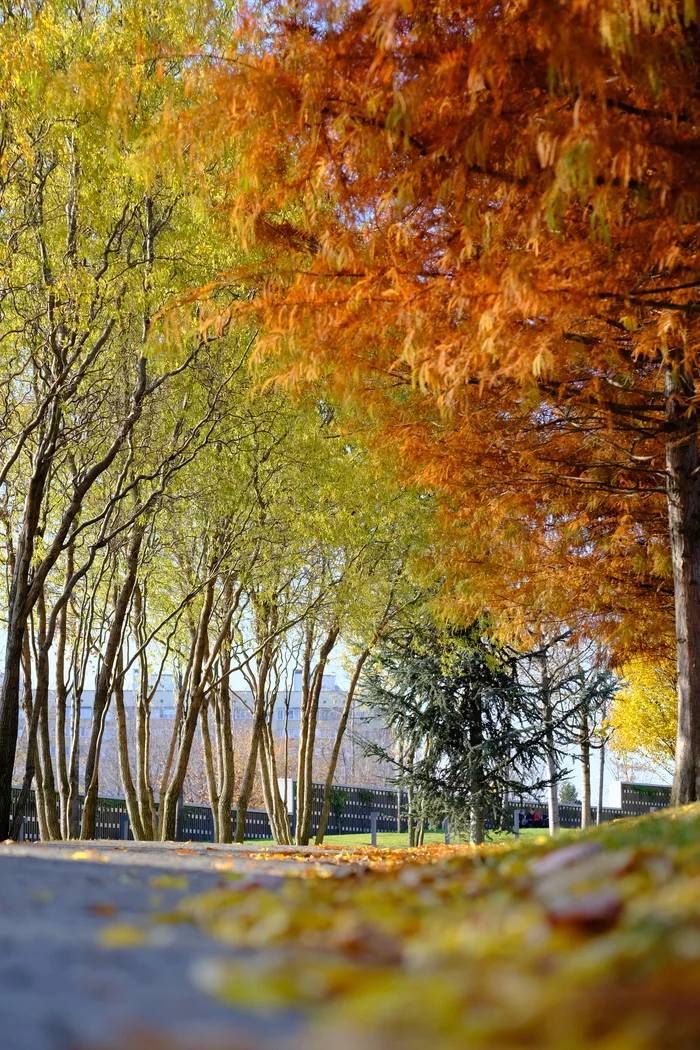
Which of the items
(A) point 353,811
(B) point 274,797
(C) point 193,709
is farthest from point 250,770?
(A) point 353,811

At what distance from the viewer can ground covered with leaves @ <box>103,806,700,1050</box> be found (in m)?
1.32

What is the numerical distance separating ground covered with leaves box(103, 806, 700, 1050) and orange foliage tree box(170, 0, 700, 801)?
3698mm

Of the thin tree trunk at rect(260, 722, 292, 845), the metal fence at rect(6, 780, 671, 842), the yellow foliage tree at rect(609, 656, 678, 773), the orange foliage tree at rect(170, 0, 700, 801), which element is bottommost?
the metal fence at rect(6, 780, 671, 842)

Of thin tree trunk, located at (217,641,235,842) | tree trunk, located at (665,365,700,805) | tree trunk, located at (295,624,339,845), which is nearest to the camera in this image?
tree trunk, located at (665,365,700,805)

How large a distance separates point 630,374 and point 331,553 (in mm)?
7769

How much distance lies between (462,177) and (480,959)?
204 inches

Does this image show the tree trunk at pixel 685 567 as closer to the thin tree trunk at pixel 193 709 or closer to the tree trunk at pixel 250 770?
the thin tree trunk at pixel 193 709

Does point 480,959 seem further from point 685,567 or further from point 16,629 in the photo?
point 16,629

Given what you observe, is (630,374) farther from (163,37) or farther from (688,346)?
(163,37)

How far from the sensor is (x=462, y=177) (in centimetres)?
601

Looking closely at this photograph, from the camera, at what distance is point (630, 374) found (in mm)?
9508

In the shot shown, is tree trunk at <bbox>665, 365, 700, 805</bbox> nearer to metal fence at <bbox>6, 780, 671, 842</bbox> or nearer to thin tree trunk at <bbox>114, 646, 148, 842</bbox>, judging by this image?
thin tree trunk at <bbox>114, 646, 148, 842</bbox>

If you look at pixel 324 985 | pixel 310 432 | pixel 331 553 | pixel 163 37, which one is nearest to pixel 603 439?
pixel 310 432

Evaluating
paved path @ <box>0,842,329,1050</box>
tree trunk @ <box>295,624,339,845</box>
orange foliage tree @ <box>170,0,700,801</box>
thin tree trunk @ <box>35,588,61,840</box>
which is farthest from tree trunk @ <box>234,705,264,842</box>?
paved path @ <box>0,842,329,1050</box>
